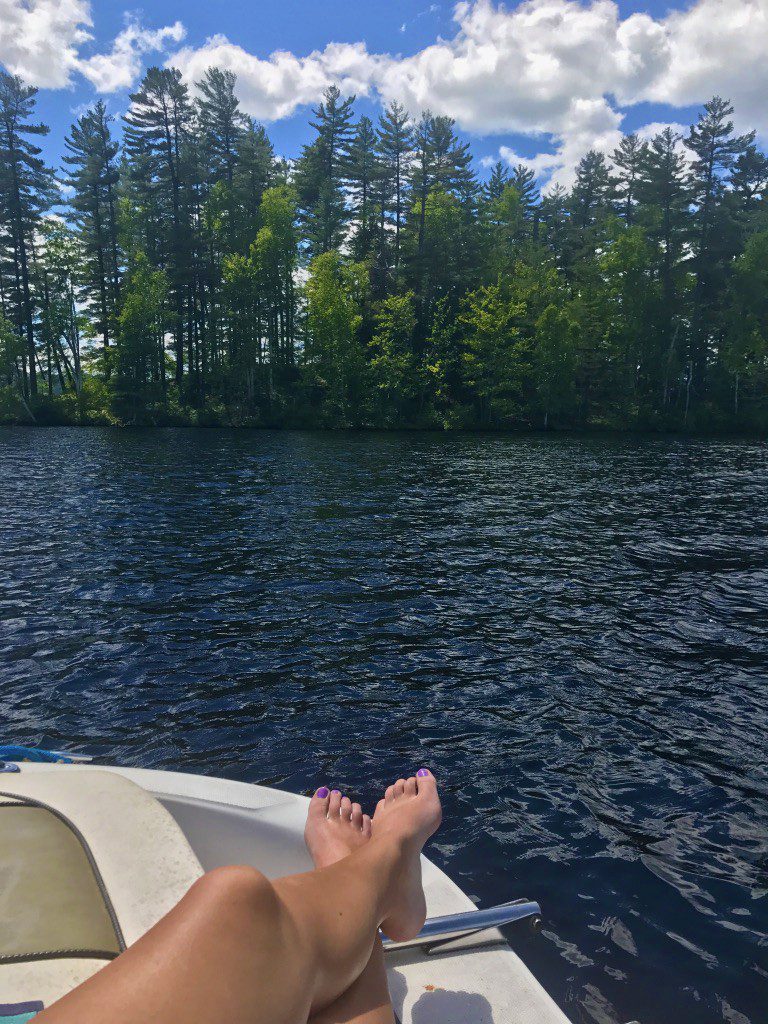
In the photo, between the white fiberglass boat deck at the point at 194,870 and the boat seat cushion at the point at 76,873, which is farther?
Result: the white fiberglass boat deck at the point at 194,870

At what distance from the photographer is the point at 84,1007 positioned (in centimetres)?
135

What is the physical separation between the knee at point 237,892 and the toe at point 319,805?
4.52ft

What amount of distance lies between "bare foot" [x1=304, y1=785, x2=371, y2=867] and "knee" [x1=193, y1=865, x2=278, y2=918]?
111cm

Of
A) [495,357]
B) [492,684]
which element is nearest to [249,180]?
[495,357]

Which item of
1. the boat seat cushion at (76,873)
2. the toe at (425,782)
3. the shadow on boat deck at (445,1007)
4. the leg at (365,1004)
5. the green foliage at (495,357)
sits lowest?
the shadow on boat deck at (445,1007)

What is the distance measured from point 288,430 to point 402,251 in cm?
1967

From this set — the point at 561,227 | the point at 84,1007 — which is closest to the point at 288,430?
the point at 561,227

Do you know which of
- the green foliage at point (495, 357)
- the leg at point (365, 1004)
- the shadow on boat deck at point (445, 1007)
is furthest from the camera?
the green foliage at point (495, 357)

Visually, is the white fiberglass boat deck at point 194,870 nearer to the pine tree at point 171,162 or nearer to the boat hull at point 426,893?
the boat hull at point 426,893

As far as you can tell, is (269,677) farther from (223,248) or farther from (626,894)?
(223,248)

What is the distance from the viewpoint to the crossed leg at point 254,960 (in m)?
1.39

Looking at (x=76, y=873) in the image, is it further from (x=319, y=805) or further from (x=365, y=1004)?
(x=319, y=805)

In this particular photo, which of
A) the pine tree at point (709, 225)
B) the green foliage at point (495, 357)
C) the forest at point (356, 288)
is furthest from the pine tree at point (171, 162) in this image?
the pine tree at point (709, 225)

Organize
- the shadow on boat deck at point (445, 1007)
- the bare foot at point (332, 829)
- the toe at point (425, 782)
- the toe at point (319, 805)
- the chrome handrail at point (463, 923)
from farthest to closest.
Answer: the toe at point (425, 782)
the toe at point (319, 805)
the bare foot at point (332, 829)
the chrome handrail at point (463, 923)
the shadow on boat deck at point (445, 1007)
